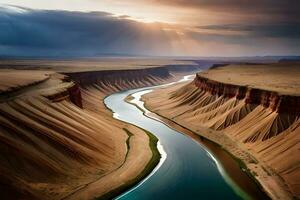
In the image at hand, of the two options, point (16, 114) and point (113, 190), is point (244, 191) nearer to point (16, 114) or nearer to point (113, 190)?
point (113, 190)

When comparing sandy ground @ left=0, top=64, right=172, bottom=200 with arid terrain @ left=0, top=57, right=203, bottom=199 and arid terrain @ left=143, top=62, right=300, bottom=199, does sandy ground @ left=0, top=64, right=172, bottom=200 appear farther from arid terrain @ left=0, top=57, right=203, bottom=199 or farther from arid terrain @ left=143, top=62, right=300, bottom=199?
arid terrain @ left=143, top=62, right=300, bottom=199

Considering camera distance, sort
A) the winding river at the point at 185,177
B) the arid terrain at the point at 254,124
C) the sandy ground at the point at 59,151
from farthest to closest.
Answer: the arid terrain at the point at 254,124, the winding river at the point at 185,177, the sandy ground at the point at 59,151

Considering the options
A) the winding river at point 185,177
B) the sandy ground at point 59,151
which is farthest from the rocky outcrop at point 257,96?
the sandy ground at point 59,151

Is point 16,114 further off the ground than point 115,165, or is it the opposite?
point 16,114

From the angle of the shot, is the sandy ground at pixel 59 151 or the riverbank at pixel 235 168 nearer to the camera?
the sandy ground at pixel 59 151

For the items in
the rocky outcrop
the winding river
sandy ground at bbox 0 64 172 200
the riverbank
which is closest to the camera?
sandy ground at bbox 0 64 172 200

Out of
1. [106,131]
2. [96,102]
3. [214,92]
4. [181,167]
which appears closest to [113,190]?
[181,167]

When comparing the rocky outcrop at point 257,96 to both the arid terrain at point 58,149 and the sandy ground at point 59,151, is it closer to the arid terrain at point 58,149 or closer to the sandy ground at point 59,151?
the arid terrain at point 58,149

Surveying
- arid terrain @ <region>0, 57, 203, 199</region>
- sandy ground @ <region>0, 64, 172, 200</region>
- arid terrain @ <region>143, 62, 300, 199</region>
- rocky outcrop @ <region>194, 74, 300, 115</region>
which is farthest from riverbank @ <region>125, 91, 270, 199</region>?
rocky outcrop @ <region>194, 74, 300, 115</region>

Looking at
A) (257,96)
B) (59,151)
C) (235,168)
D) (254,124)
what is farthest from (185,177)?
(257,96)
